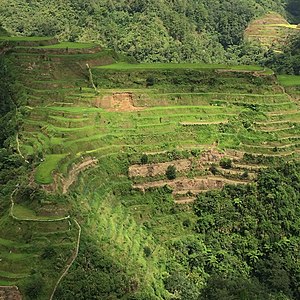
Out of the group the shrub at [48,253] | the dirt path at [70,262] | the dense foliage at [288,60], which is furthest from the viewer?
the dense foliage at [288,60]

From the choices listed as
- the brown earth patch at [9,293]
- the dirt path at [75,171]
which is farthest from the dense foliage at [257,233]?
the brown earth patch at [9,293]

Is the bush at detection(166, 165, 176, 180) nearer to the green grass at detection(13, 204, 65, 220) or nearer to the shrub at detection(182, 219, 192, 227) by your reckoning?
the shrub at detection(182, 219, 192, 227)

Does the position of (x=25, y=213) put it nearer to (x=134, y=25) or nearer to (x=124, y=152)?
(x=124, y=152)

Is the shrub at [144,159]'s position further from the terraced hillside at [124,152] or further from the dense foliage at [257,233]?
the dense foliage at [257,233]

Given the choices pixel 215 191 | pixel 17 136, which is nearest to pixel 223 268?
pixel 215 191

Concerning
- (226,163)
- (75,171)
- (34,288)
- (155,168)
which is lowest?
(226,163)

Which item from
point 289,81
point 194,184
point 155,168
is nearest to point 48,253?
point 155,168

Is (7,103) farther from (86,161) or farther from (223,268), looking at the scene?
(223,268)

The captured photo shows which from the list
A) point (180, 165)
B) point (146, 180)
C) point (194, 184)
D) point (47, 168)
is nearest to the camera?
point (47, 168)
